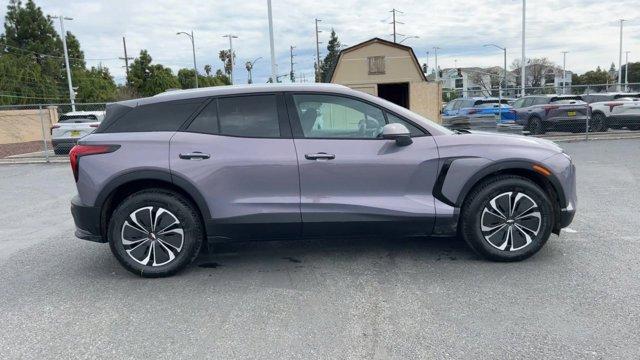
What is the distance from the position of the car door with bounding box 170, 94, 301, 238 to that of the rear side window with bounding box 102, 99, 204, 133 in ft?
0.38

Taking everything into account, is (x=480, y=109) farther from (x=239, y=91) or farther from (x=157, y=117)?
(x=157, y=117)

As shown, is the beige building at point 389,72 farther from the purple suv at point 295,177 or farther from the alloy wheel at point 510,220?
the alloy wheel at point 510,220

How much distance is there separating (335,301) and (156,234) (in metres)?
1.73

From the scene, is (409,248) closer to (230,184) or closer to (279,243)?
(279,243)

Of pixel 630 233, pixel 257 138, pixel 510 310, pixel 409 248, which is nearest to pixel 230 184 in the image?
pixel 257 138

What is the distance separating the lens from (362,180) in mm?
4215

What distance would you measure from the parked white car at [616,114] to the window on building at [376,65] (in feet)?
24.0

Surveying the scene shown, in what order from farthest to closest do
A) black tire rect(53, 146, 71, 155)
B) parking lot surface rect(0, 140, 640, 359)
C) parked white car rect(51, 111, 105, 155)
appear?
black tire rect(53, 146, 71, 155), parked white car rect(51, 111, 105, 155), parking lot surface rect(0, 140, 640, 359)

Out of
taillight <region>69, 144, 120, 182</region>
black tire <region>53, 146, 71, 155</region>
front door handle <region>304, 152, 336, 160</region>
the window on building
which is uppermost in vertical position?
the window on building

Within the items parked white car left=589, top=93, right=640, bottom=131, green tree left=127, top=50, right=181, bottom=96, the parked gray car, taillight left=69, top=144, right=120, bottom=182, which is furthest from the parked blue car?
green tree left=127, top=50, right=181, bottom=96

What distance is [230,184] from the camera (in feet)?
13.8

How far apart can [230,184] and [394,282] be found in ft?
5.36

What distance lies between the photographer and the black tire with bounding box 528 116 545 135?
16344 millimetres

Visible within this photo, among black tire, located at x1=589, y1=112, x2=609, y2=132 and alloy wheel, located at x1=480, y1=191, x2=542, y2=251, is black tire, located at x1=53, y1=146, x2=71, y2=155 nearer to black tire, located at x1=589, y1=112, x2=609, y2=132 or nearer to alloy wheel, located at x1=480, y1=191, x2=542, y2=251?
alloy wheel, located at x1=480, y1=191, x2=542, y2=251
